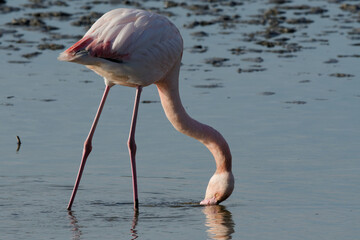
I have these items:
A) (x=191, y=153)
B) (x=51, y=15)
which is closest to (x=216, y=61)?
(x=191, y=153)

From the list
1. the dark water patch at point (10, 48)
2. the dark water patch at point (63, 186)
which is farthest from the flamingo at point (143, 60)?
the dark water patch at point (10, 48)

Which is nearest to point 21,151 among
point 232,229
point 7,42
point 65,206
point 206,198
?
point 65,206

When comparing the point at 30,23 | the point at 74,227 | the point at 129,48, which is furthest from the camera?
the point at 30,23

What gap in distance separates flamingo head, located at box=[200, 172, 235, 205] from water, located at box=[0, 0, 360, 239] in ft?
0.31

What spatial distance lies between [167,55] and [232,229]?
5.03 feet

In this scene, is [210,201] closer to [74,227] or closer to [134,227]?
[134,227]

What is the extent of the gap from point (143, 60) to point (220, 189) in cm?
131

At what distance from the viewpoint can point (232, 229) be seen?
755 centimetres

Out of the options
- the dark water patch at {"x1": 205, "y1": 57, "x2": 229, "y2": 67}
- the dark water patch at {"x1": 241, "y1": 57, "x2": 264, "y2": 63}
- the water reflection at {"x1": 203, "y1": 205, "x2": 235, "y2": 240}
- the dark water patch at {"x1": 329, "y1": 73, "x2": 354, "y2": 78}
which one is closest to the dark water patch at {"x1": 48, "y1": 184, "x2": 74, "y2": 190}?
the water reflection at {"x1": 203, "y1": 205, "x2": 235, "y2": 240}

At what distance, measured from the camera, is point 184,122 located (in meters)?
8.36

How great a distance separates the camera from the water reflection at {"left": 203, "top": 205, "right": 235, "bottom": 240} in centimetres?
737

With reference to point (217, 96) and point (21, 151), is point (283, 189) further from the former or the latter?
point (217, 96)

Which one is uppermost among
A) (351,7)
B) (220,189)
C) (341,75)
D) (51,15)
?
(220,189)

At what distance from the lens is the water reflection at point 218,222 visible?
7.37 meters
